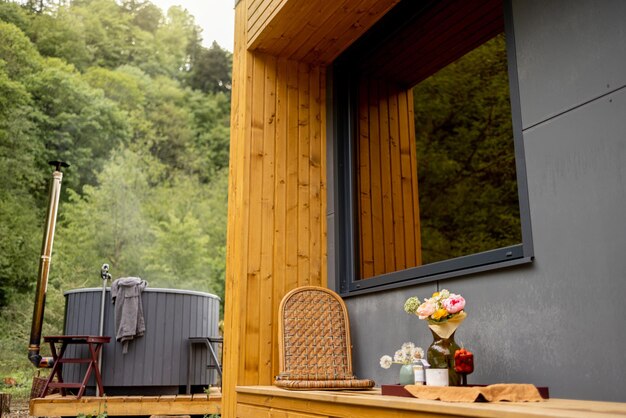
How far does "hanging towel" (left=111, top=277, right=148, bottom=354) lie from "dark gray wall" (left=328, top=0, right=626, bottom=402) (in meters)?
3.93

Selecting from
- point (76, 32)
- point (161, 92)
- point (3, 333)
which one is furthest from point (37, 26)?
point (3, 333)

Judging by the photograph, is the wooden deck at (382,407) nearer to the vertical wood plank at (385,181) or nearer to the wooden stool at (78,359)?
the vertical wood plank at (385,181)

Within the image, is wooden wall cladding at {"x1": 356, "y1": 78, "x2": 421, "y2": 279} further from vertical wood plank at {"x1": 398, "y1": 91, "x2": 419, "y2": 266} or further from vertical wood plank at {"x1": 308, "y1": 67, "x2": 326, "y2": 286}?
vertical wood plank at {"x1": 308, "y1": 67, "x2": 326, "y2": 286}

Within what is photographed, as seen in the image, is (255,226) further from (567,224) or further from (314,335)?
(567,224)

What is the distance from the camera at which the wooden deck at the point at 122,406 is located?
488 centimetres

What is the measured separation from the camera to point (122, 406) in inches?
196

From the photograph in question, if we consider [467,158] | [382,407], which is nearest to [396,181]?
[382,407]

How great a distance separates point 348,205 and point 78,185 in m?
12.0

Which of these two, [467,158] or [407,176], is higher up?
[467,158]

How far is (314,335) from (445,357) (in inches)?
43.3

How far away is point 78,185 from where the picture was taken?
45.4 ft

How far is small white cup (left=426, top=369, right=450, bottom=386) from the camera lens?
199cm

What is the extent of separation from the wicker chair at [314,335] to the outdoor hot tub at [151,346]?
301 cm

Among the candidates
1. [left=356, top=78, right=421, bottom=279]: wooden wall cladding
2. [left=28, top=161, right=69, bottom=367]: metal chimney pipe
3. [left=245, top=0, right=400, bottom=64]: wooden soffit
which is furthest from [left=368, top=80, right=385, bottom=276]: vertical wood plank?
[left=28, top=161, right=69, bottom=367]: metal chimney pipe
